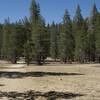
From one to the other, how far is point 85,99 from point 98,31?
244 ft

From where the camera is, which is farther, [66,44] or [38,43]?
[66,44]

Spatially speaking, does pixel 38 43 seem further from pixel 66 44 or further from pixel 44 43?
pixel 66 44

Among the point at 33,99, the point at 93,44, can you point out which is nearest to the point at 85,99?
the point at 33,99

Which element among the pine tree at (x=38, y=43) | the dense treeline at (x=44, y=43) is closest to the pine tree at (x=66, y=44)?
the dense treeline at (x=44, y=43)

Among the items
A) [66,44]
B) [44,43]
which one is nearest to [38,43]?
[44,43]

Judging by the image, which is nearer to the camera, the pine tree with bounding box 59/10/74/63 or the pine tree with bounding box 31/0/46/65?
the pine tree with bounding box 31/0/46/65

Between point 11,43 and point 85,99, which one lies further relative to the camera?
point 11,43

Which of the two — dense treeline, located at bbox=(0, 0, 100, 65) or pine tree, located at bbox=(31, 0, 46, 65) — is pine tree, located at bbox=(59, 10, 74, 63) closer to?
dense treeline, located at bbox=(0, 0, 100, 65)

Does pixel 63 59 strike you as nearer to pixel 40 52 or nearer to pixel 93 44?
pixel 93 44

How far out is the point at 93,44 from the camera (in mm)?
102062

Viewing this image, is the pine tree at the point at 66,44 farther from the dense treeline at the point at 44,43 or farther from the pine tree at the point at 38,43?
the pine tree at the point at 38,43

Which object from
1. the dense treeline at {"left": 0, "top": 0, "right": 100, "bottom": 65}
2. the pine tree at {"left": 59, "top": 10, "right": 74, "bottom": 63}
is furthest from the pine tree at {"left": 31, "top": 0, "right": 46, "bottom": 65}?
the pine tree at {"left": 59, "top": 10, "right": 74, "bottom": 63}

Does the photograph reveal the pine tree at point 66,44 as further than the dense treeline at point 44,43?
A: Yes

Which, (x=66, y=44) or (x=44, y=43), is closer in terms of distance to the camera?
(x=44, y=43)
